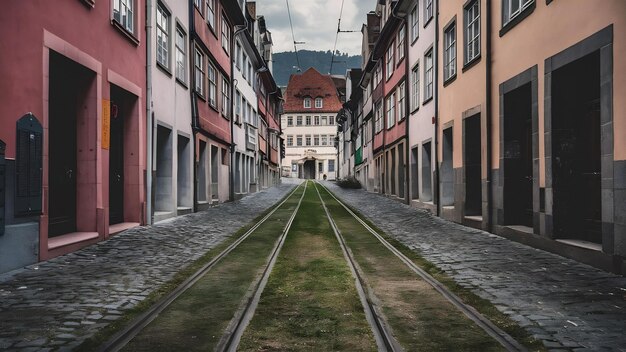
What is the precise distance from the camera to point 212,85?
71.6 ft

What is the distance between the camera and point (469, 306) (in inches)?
208

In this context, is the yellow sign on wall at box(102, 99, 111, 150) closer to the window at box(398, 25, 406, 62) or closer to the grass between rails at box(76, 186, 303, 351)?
the grass between rails at box(76, 186, 303, 351)

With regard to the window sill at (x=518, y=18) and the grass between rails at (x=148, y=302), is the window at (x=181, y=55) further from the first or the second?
the window sill at (x=518, y=18)

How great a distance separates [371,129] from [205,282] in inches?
1230

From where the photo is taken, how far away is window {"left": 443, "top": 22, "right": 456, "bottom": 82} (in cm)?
1570

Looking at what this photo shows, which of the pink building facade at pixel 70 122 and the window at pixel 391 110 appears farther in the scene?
the window at pixel 391 110

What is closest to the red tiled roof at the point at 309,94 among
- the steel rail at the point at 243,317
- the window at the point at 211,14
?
the window at the point at 211,14

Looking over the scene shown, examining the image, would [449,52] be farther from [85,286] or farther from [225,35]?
[85,286]

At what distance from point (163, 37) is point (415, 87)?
11.1 meters

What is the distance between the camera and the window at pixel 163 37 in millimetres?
14653

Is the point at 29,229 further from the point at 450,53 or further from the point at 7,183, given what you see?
the point at 450,53

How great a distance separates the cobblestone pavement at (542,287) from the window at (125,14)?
27.1ft

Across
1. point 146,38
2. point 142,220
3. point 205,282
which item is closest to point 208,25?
point 146,38

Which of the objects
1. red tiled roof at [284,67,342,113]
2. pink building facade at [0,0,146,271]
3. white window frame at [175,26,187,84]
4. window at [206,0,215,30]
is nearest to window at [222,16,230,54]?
window at [206,0,215,30]
